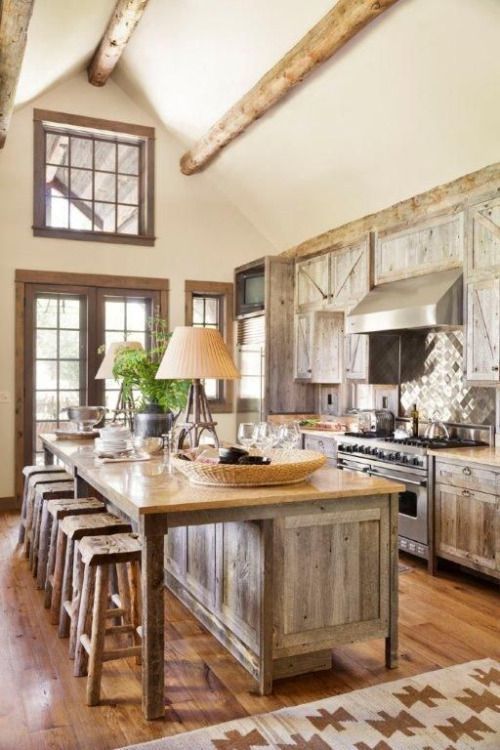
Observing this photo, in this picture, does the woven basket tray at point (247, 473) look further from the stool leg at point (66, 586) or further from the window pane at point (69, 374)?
the window pane at point (69, 374)

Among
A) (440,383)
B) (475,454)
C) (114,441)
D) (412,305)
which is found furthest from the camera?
(440,383)

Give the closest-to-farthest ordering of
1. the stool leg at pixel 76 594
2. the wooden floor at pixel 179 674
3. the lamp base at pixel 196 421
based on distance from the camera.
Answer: the wooden floor at pixel 179 674 → the stool leg at pixel 76 594 → the lamp base at pixel 196 421

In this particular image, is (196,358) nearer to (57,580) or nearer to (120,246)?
(57,580)

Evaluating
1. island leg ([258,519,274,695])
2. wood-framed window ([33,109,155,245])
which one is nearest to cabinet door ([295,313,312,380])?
wood-framed window ([33,109,155,245])

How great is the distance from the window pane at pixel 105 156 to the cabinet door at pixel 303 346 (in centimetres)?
262

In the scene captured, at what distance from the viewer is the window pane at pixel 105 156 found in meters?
6.91

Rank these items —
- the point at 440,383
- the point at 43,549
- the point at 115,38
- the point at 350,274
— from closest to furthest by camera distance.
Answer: the point at 43,549, the point at 440,383, the point at 115,38, the point at 350,274

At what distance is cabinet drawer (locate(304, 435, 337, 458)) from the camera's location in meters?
5.58

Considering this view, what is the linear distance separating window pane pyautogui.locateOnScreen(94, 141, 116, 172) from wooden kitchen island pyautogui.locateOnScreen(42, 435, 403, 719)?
478cm

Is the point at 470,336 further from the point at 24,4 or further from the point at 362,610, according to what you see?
the point at 24,4

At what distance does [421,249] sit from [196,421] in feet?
8.58

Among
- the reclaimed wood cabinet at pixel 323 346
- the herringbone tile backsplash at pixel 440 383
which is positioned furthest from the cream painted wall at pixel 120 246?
the herringbone tile backsplash at pixel 440 383

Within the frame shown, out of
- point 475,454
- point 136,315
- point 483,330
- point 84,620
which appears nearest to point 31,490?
point 84,620

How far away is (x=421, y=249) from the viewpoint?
16.5ft
